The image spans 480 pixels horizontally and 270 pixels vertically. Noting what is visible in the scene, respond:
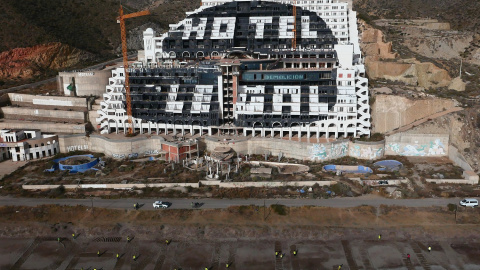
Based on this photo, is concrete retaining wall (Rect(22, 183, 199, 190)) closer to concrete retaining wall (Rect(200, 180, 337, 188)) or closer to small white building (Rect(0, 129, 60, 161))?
concrete retaining wall (Rect(200, 180, 337, 188))

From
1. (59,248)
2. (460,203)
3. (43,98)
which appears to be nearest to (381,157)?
(460,203)

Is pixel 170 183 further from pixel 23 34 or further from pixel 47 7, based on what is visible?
pixel 47 7

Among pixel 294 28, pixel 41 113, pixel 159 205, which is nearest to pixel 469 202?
pixel 159 205

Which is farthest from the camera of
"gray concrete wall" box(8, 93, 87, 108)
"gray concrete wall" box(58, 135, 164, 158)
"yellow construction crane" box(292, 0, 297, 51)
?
"yellow construction crane" box(292, 0, 297, 51)

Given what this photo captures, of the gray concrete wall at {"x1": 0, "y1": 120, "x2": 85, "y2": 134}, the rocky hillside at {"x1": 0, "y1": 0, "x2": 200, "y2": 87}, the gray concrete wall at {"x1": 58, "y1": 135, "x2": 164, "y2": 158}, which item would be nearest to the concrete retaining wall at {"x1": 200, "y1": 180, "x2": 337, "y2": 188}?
the gray concrete wall at {"x1": 58, "y1": 135, "x2": 164, "y2": 158}

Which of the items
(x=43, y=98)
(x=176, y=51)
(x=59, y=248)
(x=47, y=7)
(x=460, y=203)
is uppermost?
(x=47, y=7)

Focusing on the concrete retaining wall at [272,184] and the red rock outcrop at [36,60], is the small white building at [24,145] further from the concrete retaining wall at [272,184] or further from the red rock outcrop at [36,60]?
the concrete retaining wall at [272,184]
